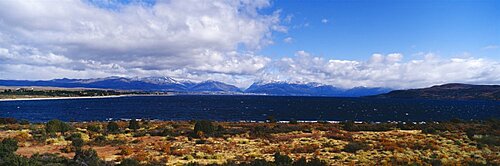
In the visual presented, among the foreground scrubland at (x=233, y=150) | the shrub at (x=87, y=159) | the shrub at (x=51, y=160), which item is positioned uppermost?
the shrub at (x=87, y=159)

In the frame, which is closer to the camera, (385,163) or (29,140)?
(385,163)

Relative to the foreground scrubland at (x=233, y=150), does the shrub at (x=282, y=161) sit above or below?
above

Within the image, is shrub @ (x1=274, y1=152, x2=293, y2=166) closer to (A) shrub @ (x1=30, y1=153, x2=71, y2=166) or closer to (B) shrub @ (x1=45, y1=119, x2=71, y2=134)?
(A) shrub @ (x1=30, y1=153, x2=71, y2=166)

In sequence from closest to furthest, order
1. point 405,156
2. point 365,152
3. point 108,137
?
point 405,156 → point 365,152 → point 108,137

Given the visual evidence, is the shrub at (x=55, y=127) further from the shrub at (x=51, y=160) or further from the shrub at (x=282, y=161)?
the shrub at (x=282, y=161)

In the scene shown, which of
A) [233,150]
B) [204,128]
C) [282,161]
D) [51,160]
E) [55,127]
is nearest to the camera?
[51,160]

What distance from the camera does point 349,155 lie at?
23844mm

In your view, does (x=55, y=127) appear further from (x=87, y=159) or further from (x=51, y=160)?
(x=87, y=159)

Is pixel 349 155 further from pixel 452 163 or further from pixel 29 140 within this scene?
pixel 29 140

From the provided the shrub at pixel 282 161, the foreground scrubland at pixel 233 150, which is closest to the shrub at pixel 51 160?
the foreground scrubland at pixel 233 150

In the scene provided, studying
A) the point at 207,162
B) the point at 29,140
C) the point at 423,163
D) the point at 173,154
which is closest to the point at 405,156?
the point at 423,163

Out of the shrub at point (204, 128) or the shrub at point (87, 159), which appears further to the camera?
the shrub at point (204, 128)

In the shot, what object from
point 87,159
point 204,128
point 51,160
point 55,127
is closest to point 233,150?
point 204,128

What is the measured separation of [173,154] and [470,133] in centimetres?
2754
